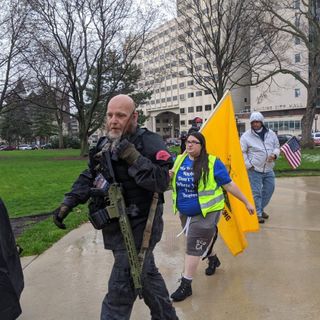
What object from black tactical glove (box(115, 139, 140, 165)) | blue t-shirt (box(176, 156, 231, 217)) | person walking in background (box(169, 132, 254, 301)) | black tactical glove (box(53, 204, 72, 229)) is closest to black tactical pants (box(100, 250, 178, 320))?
black tactical glove (box(53, 204, 72, 229))

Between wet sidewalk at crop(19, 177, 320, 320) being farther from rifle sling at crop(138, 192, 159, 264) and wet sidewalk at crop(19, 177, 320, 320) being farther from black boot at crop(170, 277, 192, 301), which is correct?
rifle sling at crop(138, 192, 159, 264)

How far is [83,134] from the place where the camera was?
110ft

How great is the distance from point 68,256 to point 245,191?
2360 millimetres

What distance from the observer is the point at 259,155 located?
7398mm

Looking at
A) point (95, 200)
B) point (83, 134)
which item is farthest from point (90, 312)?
point (83, 134)

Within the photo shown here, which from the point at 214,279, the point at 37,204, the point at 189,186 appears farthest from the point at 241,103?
the point at 189,186

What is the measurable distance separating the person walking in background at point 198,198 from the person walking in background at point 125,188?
111 centimetres

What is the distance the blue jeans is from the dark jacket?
4.43 m

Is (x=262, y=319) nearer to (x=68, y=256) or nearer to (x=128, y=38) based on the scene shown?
(x=68, y=256)

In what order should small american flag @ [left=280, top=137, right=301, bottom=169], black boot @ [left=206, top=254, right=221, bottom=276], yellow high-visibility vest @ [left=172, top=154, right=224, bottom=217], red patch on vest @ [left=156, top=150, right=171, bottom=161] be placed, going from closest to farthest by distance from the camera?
red patch on vest @ [left=156, top=150, right=171, bottom=161] → yellow high-visibility vest @ [left=172, top=154, right=224, bottom=217] → black boot @ [left=206, top=254, right=221, bottom=276] → small american flag @ [left=280, top=137, right=301, bottom=169]

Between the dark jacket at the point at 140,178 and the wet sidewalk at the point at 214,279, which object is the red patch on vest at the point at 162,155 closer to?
the dark jacket at the point at 140,178

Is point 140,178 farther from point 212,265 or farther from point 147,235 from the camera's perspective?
point 212,265

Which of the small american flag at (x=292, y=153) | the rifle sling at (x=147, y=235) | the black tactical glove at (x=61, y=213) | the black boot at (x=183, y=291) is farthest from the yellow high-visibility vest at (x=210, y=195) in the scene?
the small american flag at (x=292, y=153)

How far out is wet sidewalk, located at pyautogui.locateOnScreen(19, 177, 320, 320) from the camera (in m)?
3.88
